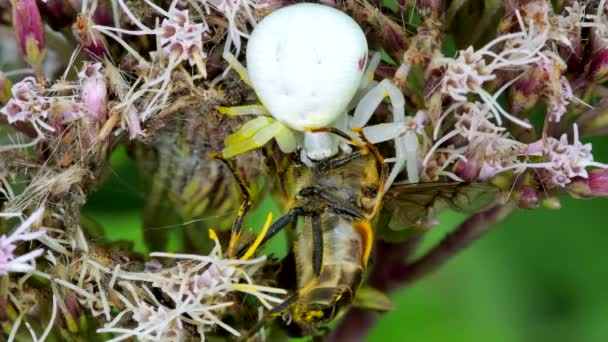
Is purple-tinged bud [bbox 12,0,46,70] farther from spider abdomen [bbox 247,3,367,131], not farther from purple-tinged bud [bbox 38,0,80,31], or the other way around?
spider abdomen [bbox 247,3,367,131]

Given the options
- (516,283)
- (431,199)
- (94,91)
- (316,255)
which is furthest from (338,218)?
(516,283)

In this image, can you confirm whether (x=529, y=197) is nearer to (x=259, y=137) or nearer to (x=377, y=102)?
(x=377, y=102)

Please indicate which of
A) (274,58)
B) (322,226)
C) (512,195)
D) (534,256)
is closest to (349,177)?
(322,226)

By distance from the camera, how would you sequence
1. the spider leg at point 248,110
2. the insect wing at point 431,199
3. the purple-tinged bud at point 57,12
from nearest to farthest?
the insect wing at point 431,199 → the spider leg at point 248,110 → the purple-tinged bud at point 57,12

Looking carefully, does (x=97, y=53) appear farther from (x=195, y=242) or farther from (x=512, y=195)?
(x=512, y=195)

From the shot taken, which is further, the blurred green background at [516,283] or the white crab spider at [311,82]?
the blurred green background at [516,283]

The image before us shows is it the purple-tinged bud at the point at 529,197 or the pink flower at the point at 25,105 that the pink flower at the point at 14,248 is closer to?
the pink flower at the point at 25,105

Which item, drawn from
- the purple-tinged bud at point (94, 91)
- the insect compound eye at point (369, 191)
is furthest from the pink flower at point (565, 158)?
the purple-tinged bud at point (94, 91)

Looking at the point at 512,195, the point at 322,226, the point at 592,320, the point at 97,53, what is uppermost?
the point at 97,53

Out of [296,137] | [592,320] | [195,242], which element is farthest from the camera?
→ [592,320]
